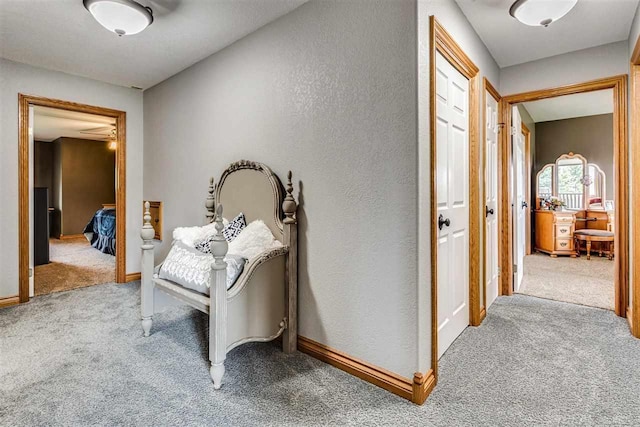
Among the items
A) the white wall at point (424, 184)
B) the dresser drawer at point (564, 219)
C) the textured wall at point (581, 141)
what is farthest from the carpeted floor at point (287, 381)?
the textured wall at point (581, 141)

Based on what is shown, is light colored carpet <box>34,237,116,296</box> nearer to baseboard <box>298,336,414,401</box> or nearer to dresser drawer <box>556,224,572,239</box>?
baseboard <box>298,336,414,401</box>

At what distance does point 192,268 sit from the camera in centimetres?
215

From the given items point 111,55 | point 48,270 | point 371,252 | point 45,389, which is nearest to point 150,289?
point 45,389

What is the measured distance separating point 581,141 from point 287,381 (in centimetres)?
697

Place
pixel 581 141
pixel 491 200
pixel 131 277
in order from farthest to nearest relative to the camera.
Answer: pixel 581 141, pixel 131 277, pixel 491 200

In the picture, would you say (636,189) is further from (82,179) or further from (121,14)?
(82,179)

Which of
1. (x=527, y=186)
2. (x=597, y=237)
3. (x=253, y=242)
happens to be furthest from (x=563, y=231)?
(x=253, y=242)

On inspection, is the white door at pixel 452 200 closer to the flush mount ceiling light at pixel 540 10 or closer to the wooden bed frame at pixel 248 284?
the flush mount ceiling light at pixel 540 10

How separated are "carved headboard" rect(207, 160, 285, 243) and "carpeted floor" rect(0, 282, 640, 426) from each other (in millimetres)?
926

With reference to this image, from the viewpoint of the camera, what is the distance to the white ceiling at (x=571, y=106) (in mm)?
4759

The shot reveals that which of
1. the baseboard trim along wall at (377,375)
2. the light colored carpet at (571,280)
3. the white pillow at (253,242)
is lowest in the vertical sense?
the baseboard trim along wall at (377,375)

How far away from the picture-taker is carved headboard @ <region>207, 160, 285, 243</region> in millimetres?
2383

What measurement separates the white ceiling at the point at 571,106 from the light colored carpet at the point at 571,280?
7.85 ft

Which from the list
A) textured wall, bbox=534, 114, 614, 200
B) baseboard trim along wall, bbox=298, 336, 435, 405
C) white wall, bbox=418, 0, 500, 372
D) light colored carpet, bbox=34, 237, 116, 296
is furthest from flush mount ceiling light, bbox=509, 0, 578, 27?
textured wall, bbox=534, 114, 614, 200
